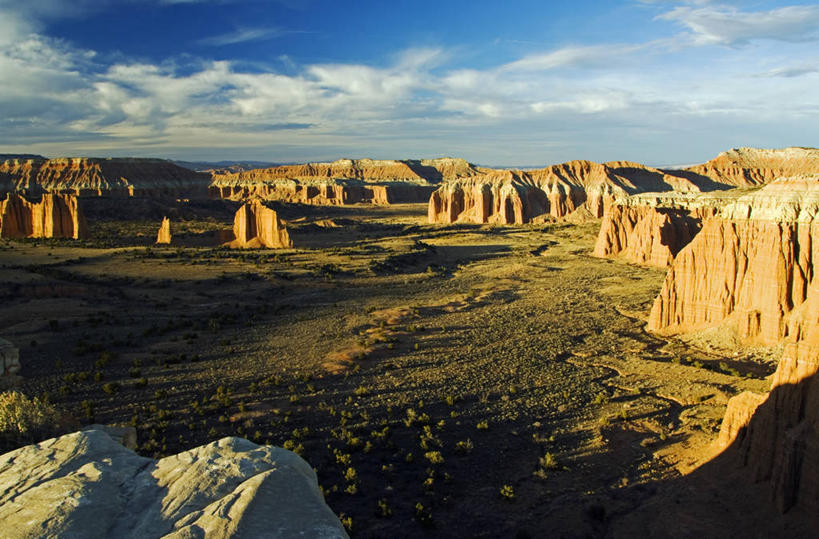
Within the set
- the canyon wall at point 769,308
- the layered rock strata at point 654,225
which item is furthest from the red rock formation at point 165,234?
the canyon wall at point 769,308

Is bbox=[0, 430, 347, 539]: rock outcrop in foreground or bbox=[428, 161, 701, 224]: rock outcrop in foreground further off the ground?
bbox=[428, 161, 701, 224]: rock outcrop in foreground

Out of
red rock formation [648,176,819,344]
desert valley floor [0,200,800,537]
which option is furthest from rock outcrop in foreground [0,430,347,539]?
red rock formation [648,176,819,344]

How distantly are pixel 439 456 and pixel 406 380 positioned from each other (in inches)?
264

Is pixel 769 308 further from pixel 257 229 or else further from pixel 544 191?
pixel 544 191

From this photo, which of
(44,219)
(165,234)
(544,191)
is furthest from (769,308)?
(544,191)

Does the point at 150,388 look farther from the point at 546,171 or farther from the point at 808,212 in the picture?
the point at 546,171

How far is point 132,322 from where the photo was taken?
3034cm

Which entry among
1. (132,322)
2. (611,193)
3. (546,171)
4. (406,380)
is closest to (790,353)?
(406,380)

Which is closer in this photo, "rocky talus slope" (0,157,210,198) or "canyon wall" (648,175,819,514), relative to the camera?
"canyon wall" (648,175,819,514)

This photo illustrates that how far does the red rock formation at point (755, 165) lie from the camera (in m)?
117

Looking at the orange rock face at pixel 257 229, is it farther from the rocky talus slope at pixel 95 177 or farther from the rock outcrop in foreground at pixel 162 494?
the rocky talus slope at pixel 95 177

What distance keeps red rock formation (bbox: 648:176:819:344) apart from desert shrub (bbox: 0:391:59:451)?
26.5 metres

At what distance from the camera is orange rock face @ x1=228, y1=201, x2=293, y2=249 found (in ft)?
208

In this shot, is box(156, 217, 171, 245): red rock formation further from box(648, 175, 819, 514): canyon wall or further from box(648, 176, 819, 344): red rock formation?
box(648, 175, 819, 514): canyon wall
